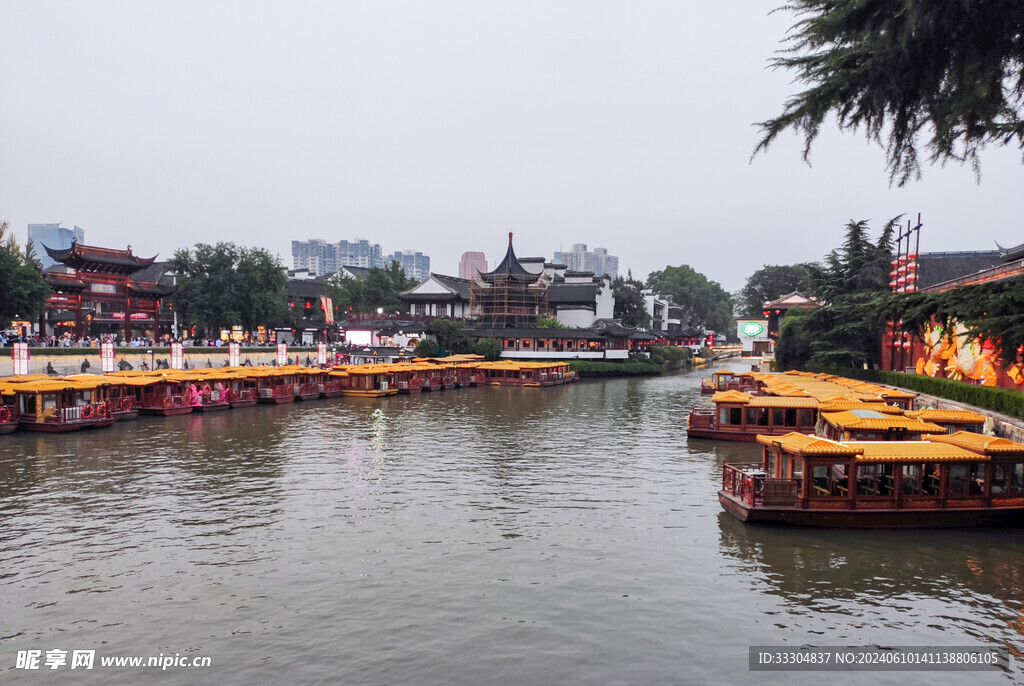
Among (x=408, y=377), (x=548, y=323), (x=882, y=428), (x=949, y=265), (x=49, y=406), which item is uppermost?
(x=949, y=265)

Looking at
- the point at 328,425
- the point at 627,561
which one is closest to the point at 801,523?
the point at 627,561

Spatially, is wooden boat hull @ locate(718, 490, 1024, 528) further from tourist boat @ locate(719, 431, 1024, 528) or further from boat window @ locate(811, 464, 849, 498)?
boat window @ locate(811, 464, 849, 498)

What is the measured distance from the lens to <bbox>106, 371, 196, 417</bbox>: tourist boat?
42531 millimetres

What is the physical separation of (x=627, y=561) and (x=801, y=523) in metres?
5.22

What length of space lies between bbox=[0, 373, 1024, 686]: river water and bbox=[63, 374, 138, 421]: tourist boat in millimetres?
11342

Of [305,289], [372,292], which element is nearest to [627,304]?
[372,292]

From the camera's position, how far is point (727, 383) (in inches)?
2336

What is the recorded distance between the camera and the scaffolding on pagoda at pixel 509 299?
97500 mm

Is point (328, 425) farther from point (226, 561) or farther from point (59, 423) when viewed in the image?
point (226, 561)

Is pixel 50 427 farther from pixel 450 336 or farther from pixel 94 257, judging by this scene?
pixel 450 336

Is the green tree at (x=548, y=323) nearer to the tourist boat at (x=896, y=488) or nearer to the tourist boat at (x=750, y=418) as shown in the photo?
the tourist boat at (x=750, y=418)

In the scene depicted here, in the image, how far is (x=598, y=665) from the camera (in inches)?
481

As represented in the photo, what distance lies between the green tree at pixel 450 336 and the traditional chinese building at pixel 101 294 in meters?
31.5

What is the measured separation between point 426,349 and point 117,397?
44.7 m
